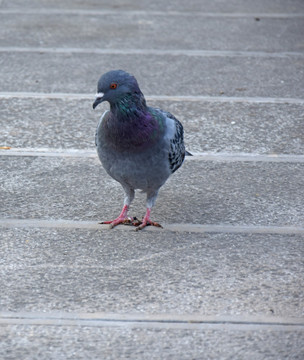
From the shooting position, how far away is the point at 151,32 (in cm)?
857

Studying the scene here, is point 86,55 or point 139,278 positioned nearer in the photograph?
point 139,278

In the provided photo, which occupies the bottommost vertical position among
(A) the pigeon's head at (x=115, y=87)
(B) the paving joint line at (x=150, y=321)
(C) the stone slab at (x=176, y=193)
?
(C) the stone slab at (x=176, y=193)

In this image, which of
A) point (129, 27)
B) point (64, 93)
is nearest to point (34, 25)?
point (129, 27)

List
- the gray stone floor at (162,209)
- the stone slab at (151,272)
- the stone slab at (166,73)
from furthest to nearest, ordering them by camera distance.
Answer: the stone slab at (166,73) < the stone slab at (151,272) < the gray stone floor at (162,209)

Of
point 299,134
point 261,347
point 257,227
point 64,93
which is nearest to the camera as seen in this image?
point 261,347

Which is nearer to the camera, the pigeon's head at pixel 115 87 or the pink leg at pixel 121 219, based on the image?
the pigeon's head at pixel 115 87

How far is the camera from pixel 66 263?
12.0ft

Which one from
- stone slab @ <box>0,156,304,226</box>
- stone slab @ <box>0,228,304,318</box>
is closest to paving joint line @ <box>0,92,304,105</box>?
stone slab @ <box>0,156,304,226</box>

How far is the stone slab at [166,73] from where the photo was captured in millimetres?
6605

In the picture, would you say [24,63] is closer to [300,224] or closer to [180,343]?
[300,224]

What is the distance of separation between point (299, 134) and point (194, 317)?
9.03 feet

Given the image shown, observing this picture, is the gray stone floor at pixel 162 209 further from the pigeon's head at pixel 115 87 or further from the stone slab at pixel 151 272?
the pigeon's head at pixel 115 87

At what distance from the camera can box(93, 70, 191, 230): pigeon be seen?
12.5ft

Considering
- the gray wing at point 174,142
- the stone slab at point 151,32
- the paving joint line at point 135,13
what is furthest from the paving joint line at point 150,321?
the paving joint line at point 135,13
